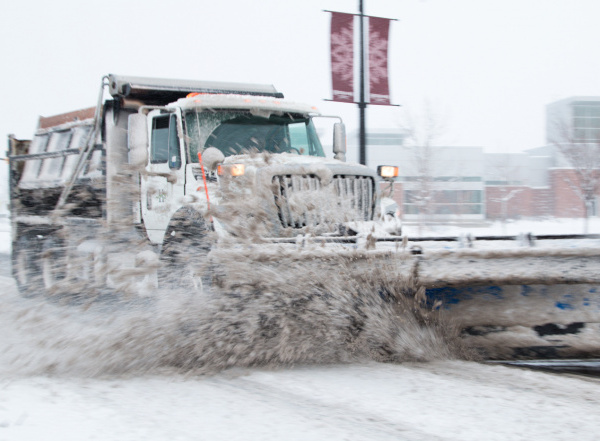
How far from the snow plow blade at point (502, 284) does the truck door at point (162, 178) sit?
227cm

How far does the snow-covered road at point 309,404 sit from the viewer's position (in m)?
3.03

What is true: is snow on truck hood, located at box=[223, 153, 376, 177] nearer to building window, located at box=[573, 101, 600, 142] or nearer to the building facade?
the building facade

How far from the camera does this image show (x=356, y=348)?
4.57m

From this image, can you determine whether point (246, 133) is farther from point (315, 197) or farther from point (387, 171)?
point (387, 171)

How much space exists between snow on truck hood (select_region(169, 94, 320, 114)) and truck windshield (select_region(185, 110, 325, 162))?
7 centimetres

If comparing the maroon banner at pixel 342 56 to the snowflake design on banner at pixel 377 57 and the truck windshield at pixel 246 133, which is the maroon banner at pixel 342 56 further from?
the truck windshield at pixel 246 133

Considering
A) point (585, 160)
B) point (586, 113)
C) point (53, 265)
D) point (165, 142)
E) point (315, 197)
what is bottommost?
point (53, 265)

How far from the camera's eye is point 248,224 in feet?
15.3

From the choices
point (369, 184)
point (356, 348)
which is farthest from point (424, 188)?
point (356, 348)

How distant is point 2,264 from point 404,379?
11829mm

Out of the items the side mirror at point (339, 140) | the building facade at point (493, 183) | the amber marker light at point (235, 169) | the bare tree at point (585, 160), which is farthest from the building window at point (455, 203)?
the amber marker light at point (235, 169)

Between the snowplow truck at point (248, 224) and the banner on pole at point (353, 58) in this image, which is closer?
the snowplow truck at point (248, 224)

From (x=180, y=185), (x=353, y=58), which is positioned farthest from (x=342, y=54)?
(x=180, y=185)

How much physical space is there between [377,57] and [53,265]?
7459 mm
